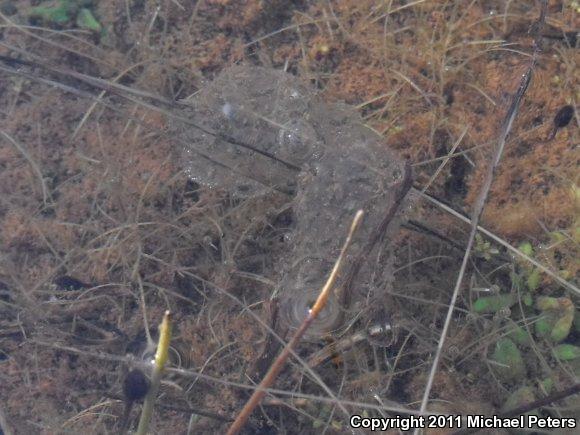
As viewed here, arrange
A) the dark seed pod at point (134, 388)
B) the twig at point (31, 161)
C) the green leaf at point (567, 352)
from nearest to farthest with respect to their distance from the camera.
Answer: the green leaf at point (567, 352) < the dark seed pod at point (134, 388) < the twig at point (31, 161)

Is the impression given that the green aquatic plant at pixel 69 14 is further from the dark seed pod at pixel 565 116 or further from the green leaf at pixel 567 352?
the green leaf at pixel 567 352

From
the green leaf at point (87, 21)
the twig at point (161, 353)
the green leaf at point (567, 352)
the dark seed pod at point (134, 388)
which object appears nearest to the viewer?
the twig at point (161, 353)

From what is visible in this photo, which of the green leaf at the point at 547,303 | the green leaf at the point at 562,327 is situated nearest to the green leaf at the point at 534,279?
the green leaf at the point at 547,303

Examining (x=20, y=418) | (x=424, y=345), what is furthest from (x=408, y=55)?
(x=20, y=418)

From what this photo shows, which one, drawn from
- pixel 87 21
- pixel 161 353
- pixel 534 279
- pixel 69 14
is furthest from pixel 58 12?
pixel 534 279

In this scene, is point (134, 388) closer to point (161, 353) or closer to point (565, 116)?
point (161, 353)

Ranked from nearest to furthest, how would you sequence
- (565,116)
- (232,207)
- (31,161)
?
(565,116) < (232,207) < (31,161)

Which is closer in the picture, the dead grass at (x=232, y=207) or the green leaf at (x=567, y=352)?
the green leaf at (x=567, y=352)

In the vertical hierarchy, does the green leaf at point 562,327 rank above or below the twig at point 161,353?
below
